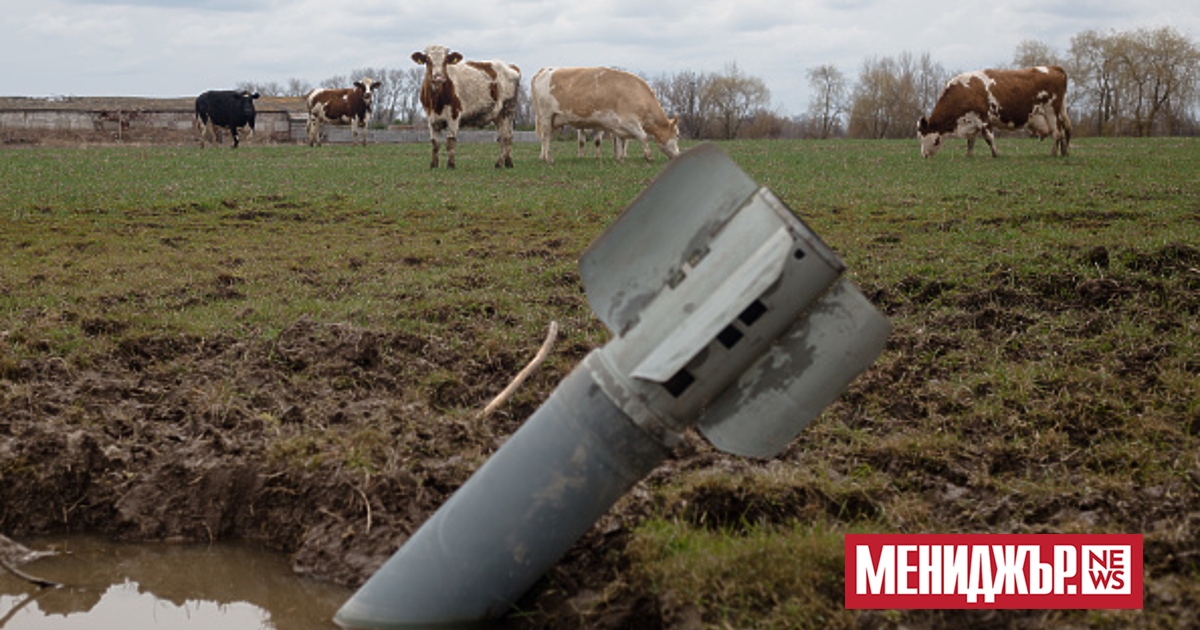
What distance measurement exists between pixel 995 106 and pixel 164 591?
23.0m

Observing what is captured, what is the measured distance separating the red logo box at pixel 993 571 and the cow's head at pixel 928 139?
21340 millimetres

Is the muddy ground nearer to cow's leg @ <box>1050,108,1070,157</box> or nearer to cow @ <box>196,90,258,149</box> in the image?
cow's leg @ <box>1050,108,1070,157</box>

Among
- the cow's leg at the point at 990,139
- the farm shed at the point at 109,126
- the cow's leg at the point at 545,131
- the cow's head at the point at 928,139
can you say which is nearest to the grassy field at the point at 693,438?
the cow's leg at the point at 545,131

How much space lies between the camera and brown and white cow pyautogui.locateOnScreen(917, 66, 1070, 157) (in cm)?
2370

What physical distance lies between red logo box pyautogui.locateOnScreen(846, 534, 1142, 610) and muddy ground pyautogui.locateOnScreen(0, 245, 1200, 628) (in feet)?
0.27

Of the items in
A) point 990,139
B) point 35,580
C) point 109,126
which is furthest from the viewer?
Answer: point 109,126

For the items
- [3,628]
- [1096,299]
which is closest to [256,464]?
[3,628]

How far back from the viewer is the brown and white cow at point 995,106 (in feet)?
77.8

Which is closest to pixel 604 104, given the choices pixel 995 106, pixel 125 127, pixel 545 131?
pixel 545 131

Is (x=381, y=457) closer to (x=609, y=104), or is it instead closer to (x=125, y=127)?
(x=609, y=104)

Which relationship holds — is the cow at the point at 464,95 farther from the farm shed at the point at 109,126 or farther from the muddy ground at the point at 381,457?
the farm shed at the point at 109,126

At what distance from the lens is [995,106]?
77.9 ft

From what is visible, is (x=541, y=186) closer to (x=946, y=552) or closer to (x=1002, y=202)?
(x=1002, y=202)

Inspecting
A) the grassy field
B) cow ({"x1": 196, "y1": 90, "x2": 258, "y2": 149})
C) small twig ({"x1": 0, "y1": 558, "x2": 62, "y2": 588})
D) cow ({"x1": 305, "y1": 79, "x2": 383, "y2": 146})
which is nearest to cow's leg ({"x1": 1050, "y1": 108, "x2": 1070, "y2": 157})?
the grassy field
